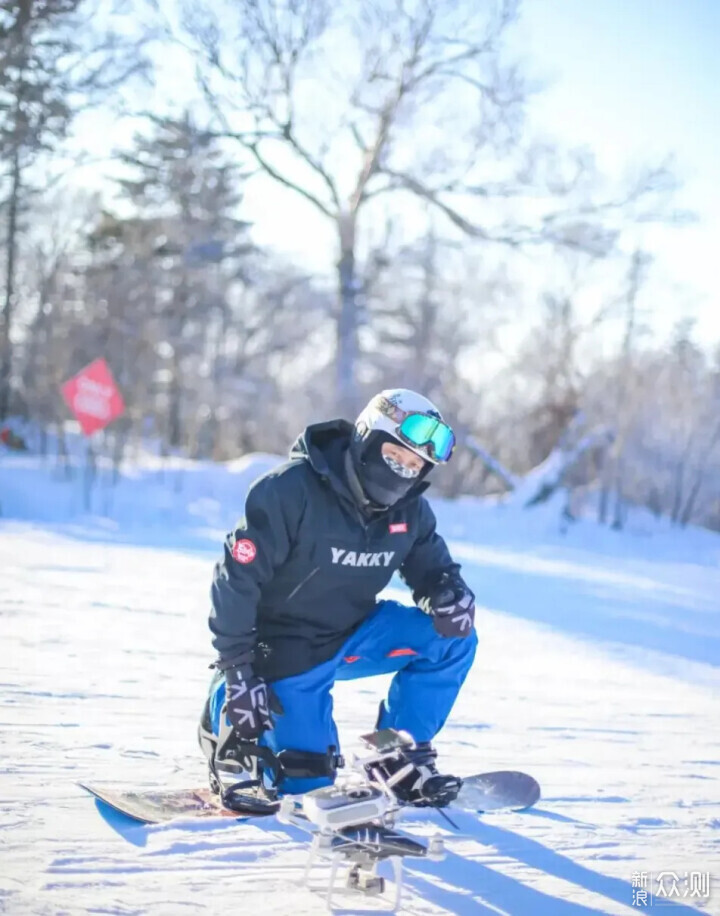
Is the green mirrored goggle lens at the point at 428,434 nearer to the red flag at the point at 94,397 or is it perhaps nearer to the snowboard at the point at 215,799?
the snowboard at the point at 215,799

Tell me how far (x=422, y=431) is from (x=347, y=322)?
13.0 m

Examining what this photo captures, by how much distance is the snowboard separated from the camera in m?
2.79

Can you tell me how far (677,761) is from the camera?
384 centimetres

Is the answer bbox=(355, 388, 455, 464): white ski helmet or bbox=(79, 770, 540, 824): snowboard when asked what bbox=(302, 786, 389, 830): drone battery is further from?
bbox=(355, 388, 455, 464): white ski helmet

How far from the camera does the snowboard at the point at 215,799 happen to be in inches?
110

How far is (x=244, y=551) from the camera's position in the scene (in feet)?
9.45

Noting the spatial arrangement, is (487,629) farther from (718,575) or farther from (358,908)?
(718,575)

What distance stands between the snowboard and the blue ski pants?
236 millimetres

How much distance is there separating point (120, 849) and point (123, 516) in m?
10.9

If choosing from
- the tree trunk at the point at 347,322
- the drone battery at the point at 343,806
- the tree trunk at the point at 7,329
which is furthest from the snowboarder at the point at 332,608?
the tree trunk at the point at 7,329

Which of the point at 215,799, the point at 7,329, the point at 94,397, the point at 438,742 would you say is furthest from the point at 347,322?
the point at 215,799

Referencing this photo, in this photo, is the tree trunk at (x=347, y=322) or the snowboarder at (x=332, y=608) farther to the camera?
the tree trunk at (x=347, y=322)

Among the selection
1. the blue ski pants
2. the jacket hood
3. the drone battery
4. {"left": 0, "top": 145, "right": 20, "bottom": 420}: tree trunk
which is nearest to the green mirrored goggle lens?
the jacket hood

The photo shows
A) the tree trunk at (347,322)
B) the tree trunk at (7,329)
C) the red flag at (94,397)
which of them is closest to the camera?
the red flag at (94,397)
